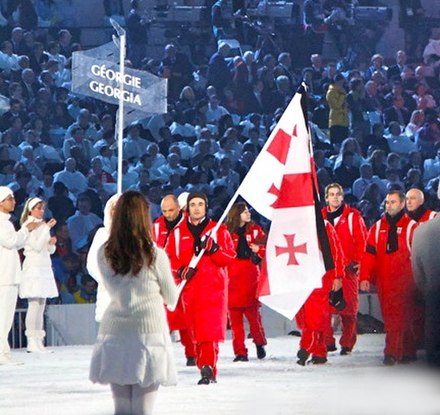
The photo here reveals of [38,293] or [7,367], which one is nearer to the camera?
[7,367]

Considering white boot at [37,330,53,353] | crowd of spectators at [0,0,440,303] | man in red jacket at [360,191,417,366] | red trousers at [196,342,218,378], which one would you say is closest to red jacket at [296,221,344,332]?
man in red jacket at [360,191,417,366]

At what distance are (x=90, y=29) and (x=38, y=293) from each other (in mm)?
7374

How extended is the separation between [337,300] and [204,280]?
2.60 m

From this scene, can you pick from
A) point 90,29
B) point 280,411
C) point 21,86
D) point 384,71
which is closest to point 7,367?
point 280,411

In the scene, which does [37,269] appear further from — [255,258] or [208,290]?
[208,290]

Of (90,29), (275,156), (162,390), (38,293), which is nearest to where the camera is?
(162,390)

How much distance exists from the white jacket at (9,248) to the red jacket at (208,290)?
2.31 meters

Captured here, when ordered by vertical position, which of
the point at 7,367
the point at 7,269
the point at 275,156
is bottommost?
the point at 7,367

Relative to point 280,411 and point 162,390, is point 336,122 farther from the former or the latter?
point 280,411

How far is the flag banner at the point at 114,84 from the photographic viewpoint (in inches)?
628

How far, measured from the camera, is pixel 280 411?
377 inches

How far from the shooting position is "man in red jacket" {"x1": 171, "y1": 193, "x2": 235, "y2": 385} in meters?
11.8

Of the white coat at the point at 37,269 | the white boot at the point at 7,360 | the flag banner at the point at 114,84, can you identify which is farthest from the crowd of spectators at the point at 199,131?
the white boot at the point at 7,360

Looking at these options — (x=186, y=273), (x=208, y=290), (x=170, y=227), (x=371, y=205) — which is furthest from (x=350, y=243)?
(x=371, y=205)
